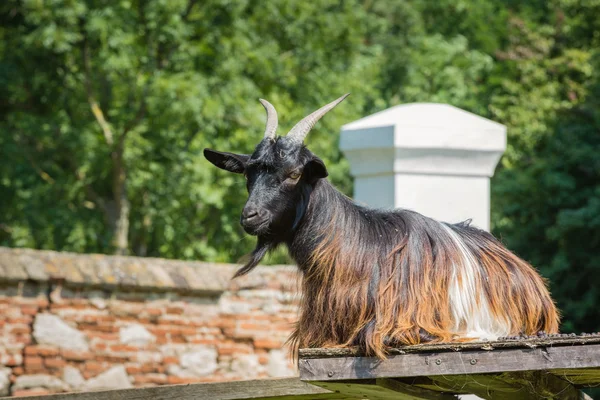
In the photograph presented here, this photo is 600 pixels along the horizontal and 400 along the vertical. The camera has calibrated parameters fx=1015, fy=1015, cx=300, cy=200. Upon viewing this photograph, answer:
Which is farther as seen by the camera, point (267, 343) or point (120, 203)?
point (120, 203)

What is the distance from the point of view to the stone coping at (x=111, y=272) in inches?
337

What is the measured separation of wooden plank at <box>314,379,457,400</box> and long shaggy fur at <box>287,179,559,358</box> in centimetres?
21

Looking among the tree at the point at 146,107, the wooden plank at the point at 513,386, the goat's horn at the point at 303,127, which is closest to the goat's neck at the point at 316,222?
the goat's horn at the point at 303,127

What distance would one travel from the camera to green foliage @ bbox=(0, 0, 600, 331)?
1731 centimetres

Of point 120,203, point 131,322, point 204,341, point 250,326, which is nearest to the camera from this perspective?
point 131,322

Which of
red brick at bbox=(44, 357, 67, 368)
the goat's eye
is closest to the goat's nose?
the goat's eye

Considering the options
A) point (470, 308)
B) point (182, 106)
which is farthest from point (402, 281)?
point (182, 106)

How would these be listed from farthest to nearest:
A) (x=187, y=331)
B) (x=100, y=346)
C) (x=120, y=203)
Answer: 1. (x=120, y=203)
2. (x=187, y=331)
3. (x=100, y=346)

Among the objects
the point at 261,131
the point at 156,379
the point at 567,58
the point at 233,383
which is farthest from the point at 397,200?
the point at 567,58

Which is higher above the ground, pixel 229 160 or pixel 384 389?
pixel 229 160

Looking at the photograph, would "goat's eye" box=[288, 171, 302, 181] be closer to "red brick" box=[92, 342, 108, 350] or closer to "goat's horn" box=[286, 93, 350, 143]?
"goat's horn" box=[286, 93, 350, 143]

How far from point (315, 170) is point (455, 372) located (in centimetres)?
121

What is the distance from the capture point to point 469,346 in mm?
3654

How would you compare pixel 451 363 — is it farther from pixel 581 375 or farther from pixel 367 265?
pixel 367 265
